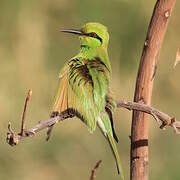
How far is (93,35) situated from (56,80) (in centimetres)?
241

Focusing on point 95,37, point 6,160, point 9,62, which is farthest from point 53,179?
point 95,37

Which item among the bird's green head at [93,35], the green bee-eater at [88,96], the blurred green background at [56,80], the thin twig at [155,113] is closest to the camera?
the thin twig at [155,113]

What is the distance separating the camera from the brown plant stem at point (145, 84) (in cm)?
136

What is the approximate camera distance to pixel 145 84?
4.53 ft

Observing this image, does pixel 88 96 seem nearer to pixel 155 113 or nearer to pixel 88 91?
pixel 88 91

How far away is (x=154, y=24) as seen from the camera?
A: 4.55ft

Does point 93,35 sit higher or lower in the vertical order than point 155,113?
higher

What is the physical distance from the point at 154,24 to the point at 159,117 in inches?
6.9

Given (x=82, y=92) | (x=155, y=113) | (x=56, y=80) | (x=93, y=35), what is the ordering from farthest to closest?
(x=56, y=80) → (x=93, y=35) → (x=82, y=92) → (x=155, y=113)

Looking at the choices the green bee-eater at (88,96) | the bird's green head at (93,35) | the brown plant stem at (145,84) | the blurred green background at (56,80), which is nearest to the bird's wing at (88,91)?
the green bee-eater at (88,96)

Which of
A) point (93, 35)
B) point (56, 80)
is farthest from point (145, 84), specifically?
point (56, 80)

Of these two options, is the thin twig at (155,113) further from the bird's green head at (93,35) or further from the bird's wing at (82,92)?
the bird's green head at (93,35)

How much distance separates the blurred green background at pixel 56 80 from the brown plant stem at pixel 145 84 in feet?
7.44

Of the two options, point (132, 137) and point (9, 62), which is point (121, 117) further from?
point (132, 137)
